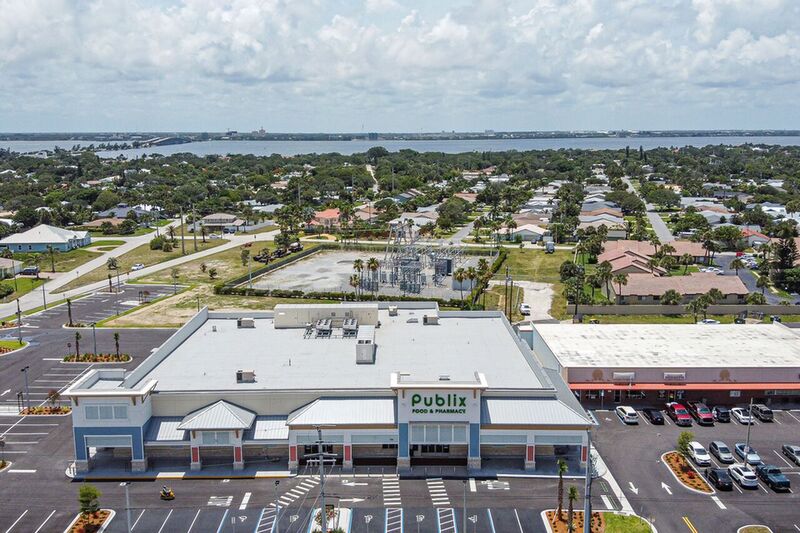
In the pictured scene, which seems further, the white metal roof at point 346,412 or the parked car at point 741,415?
the parked car at point 741,415

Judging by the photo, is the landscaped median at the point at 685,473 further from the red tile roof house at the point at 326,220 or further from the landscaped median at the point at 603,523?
the red tile roof house at the point at 326,220

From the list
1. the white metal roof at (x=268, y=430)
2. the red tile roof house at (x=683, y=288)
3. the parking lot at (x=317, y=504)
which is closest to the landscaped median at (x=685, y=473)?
the parking lot at (x=317, y=504)

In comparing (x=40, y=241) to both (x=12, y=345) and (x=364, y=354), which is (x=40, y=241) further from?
(x=364, y=354)

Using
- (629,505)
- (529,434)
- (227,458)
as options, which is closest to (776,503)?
(629,505)

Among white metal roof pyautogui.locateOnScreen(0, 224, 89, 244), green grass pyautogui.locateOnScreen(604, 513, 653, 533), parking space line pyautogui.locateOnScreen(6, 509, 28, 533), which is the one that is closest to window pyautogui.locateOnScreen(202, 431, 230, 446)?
parking space line pyautogui.locateOnScreen(6, 509, 28, 533)

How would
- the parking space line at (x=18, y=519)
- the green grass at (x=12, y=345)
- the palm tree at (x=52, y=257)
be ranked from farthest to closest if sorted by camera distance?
the palm tree at (x=52, y=257) → the green grass at (x=12, y=345) → the parking space line at (x=18, y=519)

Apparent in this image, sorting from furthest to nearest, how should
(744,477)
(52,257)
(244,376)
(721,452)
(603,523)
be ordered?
(52,257), (244,376), (721,452), (744,477), (603,523)

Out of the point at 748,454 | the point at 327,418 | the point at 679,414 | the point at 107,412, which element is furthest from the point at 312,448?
the point at 748,454
